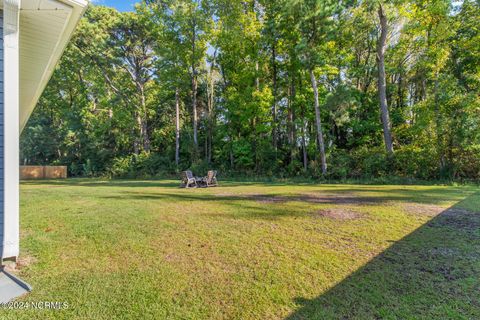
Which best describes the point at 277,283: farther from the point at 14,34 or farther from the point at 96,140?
the point at 96,140

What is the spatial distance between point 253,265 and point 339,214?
3.16 metres

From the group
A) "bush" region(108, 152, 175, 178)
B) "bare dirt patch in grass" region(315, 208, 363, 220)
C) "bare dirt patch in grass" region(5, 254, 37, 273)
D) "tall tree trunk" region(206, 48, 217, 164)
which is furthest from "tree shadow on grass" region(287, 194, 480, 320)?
"bush" region(108, 152, 175, 178)

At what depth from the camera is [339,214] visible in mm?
5445

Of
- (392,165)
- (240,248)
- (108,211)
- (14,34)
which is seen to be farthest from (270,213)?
(392,165)

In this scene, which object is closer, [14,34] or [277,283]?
[277,283]

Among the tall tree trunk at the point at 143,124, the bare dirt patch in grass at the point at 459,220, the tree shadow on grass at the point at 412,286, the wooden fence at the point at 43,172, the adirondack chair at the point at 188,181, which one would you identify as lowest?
the tree shadow on grass at the point at 412,286

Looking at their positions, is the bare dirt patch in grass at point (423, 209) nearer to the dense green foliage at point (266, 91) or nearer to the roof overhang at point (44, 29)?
the roof overhang at point (44, 29)

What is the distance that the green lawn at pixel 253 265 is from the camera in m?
2.24

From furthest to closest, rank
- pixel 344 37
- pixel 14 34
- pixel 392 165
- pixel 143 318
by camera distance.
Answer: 1. pixel 344 37
2. pixel 392 165
3. pixel 14 34
4. pixel 143 318

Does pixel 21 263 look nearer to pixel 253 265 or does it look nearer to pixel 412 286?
pixel 253 265

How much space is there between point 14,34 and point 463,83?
19247 millimetres

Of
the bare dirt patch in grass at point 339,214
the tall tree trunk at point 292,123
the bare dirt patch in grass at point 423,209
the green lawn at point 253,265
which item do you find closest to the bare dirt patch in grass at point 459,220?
the green lawn at point 253,265

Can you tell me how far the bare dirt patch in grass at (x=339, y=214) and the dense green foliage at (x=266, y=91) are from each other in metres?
8.42

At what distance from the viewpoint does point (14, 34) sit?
2867 mm
